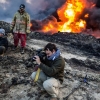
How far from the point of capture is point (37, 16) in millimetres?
24047

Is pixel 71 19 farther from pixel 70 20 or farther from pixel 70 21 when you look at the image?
pixel 70 21

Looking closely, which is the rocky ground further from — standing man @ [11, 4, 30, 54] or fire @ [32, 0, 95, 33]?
fire @ [32, 0, 95, 33]

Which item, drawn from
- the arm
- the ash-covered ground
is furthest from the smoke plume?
the arm

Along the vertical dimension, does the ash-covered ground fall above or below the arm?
below

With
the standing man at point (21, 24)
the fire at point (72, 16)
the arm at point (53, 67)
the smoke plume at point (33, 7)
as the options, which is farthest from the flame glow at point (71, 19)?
the arm at point (53, 67)

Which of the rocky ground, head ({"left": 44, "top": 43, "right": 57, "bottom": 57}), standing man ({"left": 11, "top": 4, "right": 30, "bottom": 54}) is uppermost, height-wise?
standing man ({"left": 11, "top": 4, "right": 30, "bottom": 54})

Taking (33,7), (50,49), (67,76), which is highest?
(33,7)

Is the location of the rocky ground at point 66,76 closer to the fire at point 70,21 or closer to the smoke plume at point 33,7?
the fire at point 70,21

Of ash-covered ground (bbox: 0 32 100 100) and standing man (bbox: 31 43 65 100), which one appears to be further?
ash-covered ground (bbox: 0 32 100 100)

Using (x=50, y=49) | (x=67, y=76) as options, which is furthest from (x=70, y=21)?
(x=50, y=49)

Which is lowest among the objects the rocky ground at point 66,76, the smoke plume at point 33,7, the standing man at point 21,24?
the rocky ground at point 66,76

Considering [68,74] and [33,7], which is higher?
[33,7]

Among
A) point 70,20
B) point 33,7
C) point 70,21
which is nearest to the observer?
point 70,21

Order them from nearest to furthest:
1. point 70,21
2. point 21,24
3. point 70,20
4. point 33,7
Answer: point 21,24 → point 70,21 → point 70,20 → point 33,7
